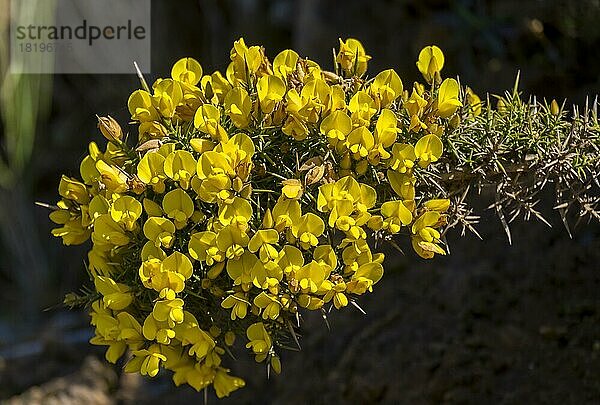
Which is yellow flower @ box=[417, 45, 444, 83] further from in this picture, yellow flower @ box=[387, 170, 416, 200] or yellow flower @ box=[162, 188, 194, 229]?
yellow flower @ box=[162, 188, 194, 229]

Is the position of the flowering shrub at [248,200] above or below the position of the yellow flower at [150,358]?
above

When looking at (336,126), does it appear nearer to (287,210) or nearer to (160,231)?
(287,210)

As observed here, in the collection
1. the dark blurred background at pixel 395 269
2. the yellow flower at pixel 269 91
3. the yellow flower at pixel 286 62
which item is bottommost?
the dark blurred background at pixel 395 269

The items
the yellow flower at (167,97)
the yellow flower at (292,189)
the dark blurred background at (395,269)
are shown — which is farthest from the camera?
the dark blurred background at (395,269)

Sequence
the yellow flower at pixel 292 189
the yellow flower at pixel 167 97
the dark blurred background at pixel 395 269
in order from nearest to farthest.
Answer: the yellow flower at pixel 292 189 < the yellow flower at pixel 167 97 < the dark blurred background at pixel 395 269

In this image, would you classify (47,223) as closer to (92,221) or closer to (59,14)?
(59,14)

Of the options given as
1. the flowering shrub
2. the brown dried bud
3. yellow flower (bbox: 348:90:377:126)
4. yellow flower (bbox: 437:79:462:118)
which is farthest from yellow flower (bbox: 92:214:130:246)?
yellow flower (bbox: 437:79:462:118)

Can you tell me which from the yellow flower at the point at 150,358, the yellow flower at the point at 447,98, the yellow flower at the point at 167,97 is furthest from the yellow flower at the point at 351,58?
the yellow flower at the point at 150,358

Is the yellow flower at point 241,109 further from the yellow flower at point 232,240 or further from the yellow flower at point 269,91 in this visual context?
the yellow flower at point 232,240

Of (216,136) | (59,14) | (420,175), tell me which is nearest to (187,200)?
(216,136)
